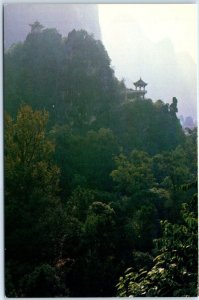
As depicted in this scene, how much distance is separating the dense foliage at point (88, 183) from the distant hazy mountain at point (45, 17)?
8cm

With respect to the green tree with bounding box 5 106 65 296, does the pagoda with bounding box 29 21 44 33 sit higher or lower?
higher

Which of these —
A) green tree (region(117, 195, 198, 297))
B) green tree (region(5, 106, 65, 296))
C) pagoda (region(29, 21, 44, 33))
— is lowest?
green tree (region(117, 195, 198, 297))

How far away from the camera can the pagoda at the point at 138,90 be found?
792 centimetres

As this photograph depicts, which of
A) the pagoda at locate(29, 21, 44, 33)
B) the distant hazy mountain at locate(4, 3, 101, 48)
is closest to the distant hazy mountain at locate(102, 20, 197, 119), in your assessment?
the distant hazy mountain at locate(4, 3, 101, 48)

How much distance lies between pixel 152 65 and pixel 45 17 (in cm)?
100

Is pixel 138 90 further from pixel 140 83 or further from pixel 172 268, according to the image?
pixel 172 268

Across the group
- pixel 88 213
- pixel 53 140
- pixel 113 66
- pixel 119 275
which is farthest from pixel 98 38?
pixel 119 275

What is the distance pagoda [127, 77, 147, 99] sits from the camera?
26.0 ft

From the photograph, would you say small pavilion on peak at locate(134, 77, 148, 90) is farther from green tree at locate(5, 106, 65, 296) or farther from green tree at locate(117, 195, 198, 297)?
green tree at locate(117, 195, 198, 297)

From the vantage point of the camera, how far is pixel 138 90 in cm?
793

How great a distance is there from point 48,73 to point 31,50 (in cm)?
24

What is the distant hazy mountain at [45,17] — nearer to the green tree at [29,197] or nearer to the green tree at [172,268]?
the green tree at [29,197]

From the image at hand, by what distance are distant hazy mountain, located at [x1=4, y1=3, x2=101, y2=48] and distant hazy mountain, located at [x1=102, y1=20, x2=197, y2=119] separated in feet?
0.75

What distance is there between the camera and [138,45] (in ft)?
25.9
